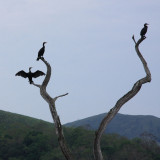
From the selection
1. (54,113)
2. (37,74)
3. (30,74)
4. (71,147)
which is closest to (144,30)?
(37,74)

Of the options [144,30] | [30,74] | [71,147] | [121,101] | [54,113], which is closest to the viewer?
[121,101]

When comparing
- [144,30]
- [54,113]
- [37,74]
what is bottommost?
[54,113]

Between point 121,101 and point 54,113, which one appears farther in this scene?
point 54,113

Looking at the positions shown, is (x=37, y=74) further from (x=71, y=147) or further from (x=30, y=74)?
(x=71, y=147)

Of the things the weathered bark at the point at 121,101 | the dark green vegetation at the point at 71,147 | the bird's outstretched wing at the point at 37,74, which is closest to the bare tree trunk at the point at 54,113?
the weathered bark at the point at 121,101

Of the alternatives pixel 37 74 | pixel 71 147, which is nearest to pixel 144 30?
pixel 37 74

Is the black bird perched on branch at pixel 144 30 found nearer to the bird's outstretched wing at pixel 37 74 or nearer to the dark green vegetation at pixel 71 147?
the bird's outstretched wing at pixel 37 74

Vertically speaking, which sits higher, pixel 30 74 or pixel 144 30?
pixel 144 30

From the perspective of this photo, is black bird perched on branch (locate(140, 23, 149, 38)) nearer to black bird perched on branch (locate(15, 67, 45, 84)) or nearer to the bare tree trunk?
the bare tree trunk

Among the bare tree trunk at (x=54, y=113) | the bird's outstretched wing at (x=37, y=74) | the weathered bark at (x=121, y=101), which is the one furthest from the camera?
the bird's outstretched wing at (x=37, y=74)

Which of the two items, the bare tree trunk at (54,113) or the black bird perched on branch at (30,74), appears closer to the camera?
the bare tree trunk at (54,113)

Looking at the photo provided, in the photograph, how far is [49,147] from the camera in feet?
333

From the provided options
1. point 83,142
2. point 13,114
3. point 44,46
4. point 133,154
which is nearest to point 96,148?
point 44,46

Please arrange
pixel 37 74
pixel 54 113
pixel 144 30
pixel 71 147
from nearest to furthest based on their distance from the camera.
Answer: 1. pixel 54 113
2. pixel 144 30
3. pixel 37 74
4. pixel 71 147
